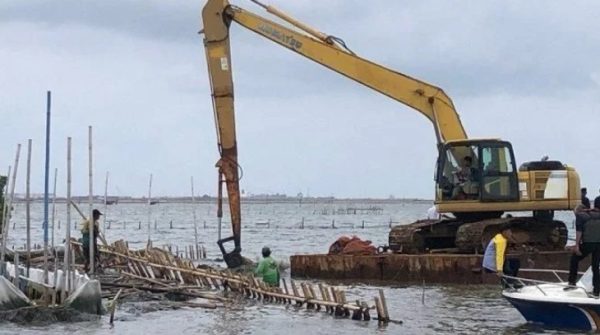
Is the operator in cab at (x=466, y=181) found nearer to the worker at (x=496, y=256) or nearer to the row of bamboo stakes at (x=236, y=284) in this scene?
the row of bamboo stakes at (x=236, y=284)

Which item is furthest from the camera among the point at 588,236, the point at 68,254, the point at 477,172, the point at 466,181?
the point at 466,181

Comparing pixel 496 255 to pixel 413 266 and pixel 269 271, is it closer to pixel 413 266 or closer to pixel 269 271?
pixel 269 271

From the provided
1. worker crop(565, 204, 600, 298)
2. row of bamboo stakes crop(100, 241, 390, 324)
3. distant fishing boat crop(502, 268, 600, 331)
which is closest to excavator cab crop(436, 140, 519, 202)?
row of bamboo stakes crop(100, 241, 390, 324)

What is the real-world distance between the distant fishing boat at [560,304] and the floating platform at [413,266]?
687cm

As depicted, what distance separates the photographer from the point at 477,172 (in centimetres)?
2936

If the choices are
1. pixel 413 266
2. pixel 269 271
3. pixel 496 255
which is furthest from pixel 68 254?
pixel 413 266

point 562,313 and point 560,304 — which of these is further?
point 562,313

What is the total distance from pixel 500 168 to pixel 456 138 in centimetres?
203

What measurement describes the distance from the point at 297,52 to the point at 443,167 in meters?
5.82

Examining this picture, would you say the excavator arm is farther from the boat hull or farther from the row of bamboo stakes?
the boat hull

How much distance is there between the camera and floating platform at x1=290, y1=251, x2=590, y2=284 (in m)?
28.0

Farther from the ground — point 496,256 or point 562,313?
point 496,256

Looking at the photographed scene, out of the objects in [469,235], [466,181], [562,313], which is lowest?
[562,313]

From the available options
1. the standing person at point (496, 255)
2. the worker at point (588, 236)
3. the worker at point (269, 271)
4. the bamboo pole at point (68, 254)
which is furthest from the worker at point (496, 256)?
the bamboo pole at point (68, 254)
